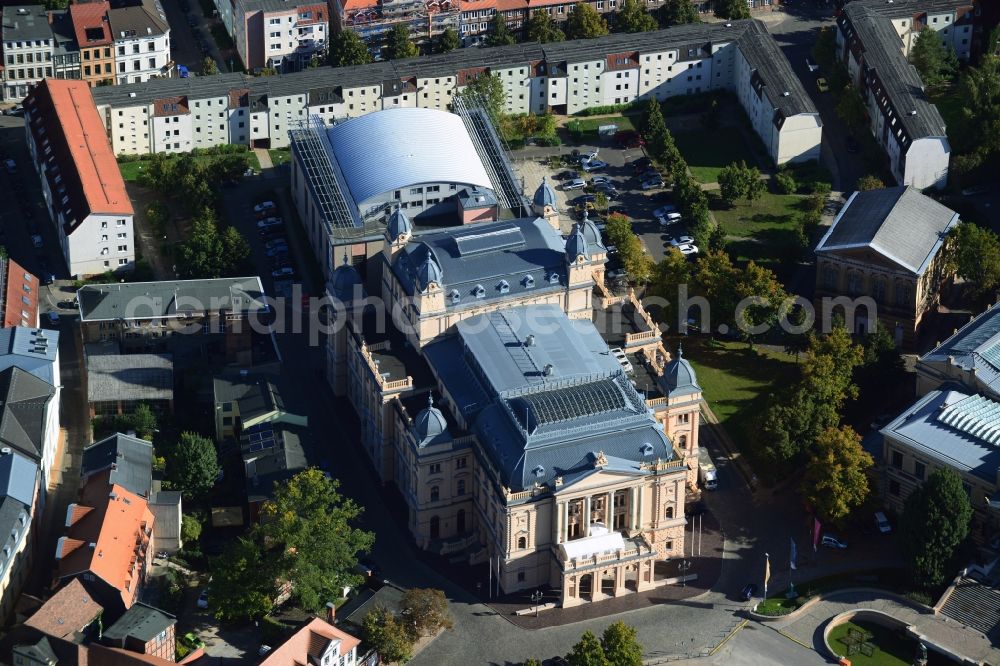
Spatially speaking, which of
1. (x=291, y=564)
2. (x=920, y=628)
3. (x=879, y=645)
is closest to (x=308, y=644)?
(x=291, y=564)

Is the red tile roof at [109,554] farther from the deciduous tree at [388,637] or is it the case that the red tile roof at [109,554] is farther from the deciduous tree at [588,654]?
the deciduous tree at [588,654]

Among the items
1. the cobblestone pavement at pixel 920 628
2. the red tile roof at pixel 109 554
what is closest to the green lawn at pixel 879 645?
the cobblestone pavement at pixel 920 628

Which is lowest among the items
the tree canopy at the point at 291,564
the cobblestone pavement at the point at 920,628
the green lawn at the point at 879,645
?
the green lawn at the point at 879,645

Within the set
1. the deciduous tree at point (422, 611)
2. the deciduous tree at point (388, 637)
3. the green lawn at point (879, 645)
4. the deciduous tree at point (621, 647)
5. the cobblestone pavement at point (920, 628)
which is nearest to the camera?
the deciduous tree at point (621, 647)

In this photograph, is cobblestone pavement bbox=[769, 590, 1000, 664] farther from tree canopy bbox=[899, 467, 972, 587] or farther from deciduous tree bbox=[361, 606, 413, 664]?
deciduous tree bbox=[361, 606, 413, 664]

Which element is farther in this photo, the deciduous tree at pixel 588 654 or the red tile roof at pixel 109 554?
the red tile roof at pixel 109 554

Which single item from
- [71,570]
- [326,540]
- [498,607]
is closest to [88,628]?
[71,570]

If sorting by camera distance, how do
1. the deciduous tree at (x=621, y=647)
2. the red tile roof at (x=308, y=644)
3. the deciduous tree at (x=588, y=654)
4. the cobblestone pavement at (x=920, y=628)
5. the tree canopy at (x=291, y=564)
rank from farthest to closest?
the tree canopy at (x=291, y=564) < the cobblestone pavement at (x=920, y=628) < the deciduous tree at (x=621, y=647) < the deciduous tree at (x=588, y=654) < the red tile roof at (x=308, y=644)

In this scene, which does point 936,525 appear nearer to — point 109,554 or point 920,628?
point 920,628
